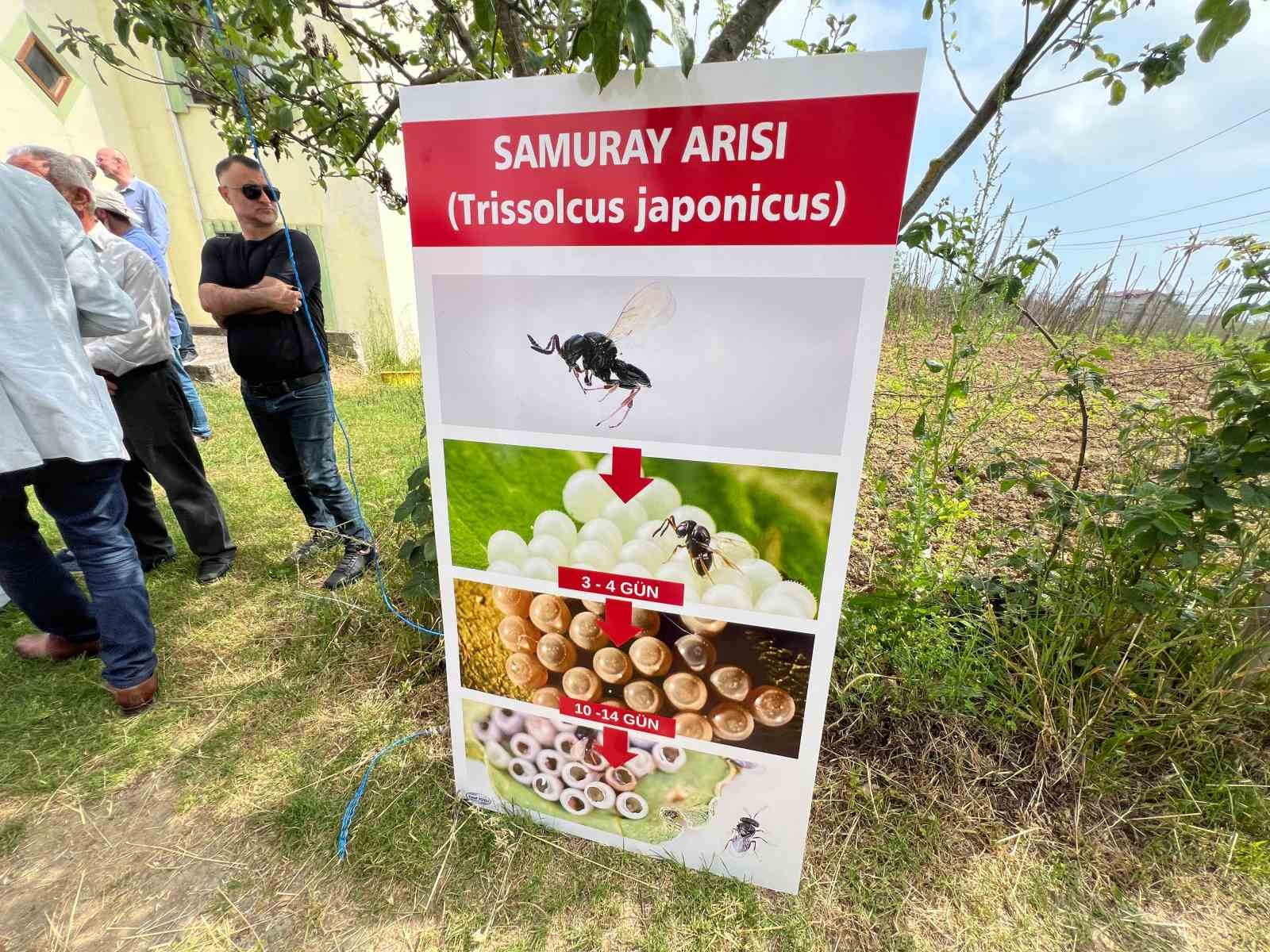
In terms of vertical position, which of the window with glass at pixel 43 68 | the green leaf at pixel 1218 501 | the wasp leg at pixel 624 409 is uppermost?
the window with glass at pixel 43 68

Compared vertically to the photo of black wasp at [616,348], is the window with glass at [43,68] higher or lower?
higher

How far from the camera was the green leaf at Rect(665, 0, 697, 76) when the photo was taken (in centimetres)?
85

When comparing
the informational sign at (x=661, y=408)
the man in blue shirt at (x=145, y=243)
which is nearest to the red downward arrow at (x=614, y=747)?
the informational sign at (x=661, y=408)

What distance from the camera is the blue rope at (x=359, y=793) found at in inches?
63.8

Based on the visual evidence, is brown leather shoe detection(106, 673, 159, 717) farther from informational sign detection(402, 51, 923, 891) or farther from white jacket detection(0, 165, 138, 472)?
informational sign detection(402, 51, 923, 891)

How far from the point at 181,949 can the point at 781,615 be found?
1.64 m

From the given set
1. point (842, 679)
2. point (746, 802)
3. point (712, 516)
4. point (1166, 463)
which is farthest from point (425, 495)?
point (1166, 463)

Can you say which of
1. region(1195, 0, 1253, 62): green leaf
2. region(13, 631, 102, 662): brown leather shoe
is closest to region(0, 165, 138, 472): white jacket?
region(13, 631, 102, 662): brown leather shoe

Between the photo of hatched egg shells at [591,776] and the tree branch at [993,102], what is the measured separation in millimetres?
1440

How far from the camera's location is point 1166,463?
2.14 metres

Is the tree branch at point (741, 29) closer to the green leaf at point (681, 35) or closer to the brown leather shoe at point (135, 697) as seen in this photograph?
the green leaf at point (681, 35)

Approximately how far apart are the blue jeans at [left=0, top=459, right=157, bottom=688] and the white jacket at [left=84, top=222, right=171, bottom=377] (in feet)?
2.11

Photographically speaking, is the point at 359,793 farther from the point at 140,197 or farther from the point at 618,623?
the point at 140,197

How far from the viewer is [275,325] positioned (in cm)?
241
